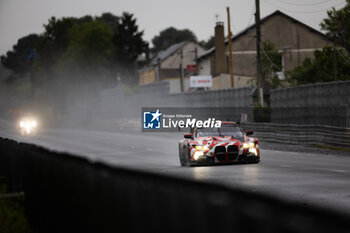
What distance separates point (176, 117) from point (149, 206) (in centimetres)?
4796

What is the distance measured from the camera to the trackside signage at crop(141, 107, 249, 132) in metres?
46.8

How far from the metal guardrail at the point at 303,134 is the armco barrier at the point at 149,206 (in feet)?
69.7

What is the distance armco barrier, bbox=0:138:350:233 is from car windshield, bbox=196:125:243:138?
11734 mm

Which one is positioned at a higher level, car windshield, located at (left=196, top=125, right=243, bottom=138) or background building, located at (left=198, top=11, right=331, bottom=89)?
background building, located at (left=198, top=11, right=331, bottom=89)

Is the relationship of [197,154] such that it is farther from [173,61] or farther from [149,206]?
[173,61]

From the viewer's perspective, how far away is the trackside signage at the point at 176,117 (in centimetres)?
4675

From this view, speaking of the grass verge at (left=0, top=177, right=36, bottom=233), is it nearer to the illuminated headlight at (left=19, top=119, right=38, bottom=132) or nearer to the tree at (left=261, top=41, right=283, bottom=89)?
the illuminated headlight at (left=19, top=119, right=38, bottom=132)

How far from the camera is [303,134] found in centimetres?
3109

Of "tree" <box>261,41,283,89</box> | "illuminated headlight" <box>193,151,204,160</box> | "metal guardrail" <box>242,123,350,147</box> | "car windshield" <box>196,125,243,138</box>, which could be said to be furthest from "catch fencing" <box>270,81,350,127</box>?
"tree" <box>261,41,283,89</box>

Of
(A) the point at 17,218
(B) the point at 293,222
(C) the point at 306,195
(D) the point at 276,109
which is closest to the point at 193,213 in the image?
(B) the point at 293,222

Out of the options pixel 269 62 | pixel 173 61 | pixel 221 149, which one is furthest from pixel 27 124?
pixel 173 61

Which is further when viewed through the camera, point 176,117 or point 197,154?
point 176,117

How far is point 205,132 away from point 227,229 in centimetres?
1683

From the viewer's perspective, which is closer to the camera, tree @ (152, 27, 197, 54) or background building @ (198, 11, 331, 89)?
background building @ (198, 11, 331, 89)
